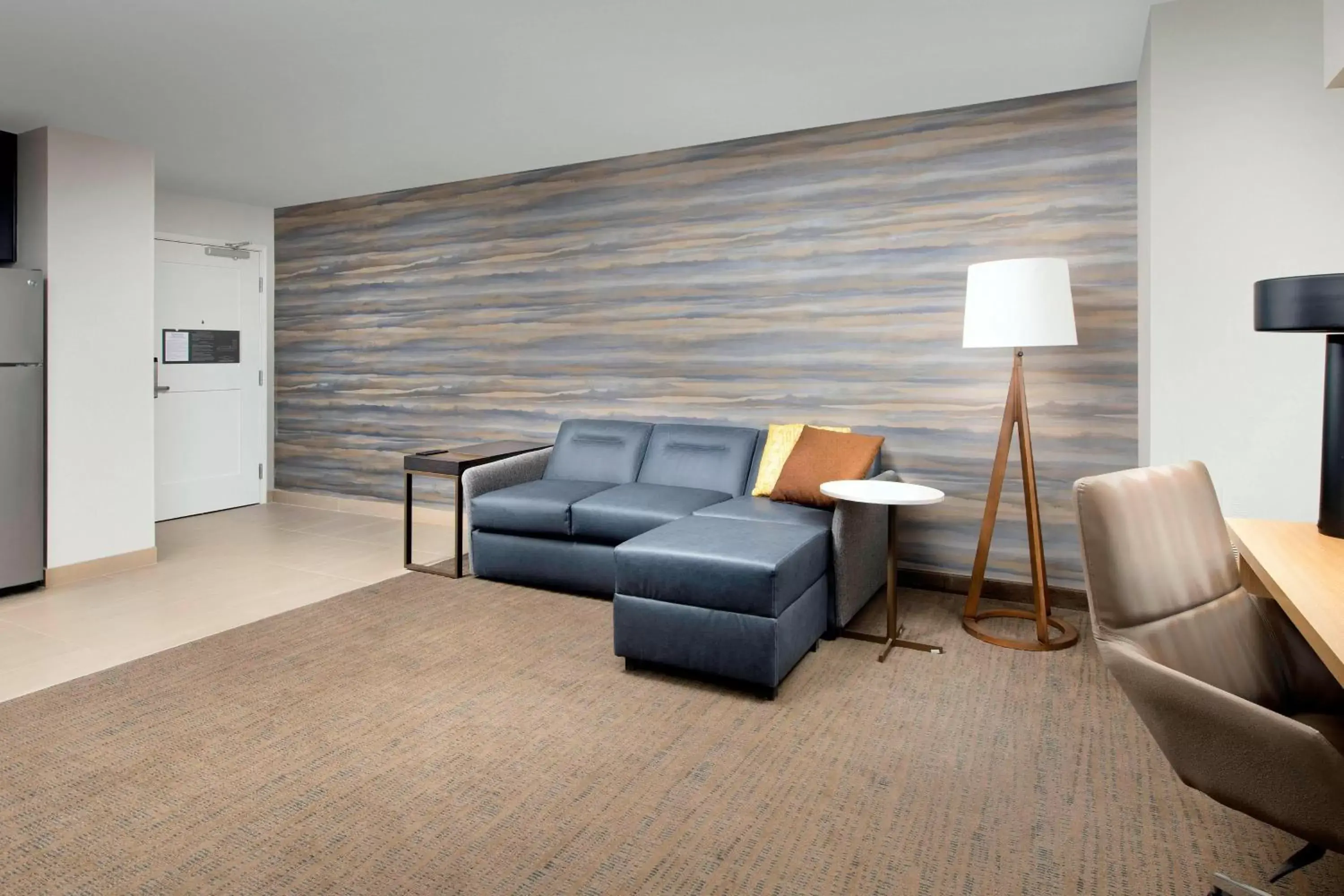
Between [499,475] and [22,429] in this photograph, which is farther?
[499,475]

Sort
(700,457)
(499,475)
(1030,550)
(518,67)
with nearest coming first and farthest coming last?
(518,67) < (1030,550) < (700,457) < (499,475)

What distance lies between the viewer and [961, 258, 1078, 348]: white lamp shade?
347 centimetres

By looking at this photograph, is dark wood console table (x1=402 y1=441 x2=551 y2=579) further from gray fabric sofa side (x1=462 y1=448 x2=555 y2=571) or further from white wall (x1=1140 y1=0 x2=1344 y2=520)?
white wall (x1=1140 y1=0 x2=1344 y2=520)

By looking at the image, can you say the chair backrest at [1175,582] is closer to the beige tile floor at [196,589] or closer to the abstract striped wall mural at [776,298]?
the abstract striped wall mural at [776,298]

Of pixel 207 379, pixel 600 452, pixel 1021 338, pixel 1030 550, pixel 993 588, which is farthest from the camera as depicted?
pixel 207 379

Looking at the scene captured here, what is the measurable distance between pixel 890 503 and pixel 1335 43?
6.44 feet

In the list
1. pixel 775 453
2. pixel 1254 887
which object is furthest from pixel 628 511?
pixel 1254 887

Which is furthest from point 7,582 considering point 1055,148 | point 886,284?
point 1055,148

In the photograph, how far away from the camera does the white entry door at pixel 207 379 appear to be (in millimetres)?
6250

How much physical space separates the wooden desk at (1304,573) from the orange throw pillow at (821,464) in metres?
1.82

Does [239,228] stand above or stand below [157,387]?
above

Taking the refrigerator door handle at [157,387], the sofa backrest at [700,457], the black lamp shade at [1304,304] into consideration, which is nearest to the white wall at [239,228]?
the refrigerator door handle at [157,387]

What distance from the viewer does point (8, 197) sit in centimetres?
447

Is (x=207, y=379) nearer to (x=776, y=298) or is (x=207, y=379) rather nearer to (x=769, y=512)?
(x=776, y=298)
